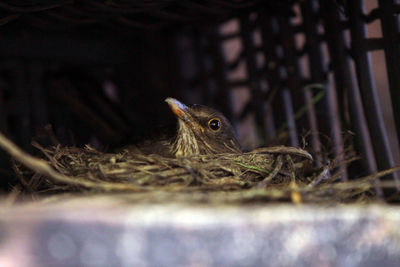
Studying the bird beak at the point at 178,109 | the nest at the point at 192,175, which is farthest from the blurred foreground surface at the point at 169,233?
the bird beak at the point at 178,109

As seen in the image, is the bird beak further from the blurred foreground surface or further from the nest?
the blurred foreground surface

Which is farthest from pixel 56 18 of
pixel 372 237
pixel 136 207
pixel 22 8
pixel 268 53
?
pixel 372 237

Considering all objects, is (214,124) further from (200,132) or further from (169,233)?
(169,233)

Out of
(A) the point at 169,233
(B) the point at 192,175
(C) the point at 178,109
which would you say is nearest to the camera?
(A) the point at 169,233

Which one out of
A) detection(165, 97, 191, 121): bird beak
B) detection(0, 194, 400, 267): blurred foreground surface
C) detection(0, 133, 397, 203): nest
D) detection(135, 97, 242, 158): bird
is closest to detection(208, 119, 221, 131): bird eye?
detection(135, 97, 242, 158): bird

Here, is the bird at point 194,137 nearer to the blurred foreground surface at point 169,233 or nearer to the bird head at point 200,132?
the bird head at point 200,132

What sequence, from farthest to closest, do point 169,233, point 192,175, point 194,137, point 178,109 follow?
point 194,137
point 178,109
point 192,175
point 169,233

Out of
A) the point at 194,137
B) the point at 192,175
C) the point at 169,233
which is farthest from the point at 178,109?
the point at 169,233
